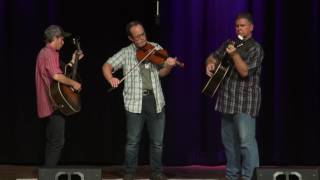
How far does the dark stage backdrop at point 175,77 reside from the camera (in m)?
6.74

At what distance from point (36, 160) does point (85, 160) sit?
53cm

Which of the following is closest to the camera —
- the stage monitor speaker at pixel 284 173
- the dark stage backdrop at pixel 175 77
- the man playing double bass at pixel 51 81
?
the stage monitor speaker at pixel 284 173

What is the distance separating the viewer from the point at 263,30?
677 cm

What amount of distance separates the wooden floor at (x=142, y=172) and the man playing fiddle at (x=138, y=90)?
678 millimetres

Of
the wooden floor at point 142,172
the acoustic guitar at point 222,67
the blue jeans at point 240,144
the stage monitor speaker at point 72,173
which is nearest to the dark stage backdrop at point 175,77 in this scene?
the wooden floor at point 142,172

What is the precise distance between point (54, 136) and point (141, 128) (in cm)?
79

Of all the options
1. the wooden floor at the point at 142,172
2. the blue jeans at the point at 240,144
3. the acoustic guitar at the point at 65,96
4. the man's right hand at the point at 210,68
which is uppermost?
the man's right hand at the point at 210,68

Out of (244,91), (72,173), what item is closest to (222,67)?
(244,91)

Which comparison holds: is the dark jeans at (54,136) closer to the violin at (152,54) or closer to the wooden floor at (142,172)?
the wooden floor at (142,172)

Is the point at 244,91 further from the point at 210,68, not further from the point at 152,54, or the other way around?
the point at 152,54

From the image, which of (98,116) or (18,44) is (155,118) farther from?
(18,44)

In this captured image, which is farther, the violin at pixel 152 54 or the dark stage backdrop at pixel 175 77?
the dark stage backdrop at pixel 175 77

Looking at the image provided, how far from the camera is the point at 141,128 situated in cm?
581

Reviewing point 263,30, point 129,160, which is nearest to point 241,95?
point 129,160
